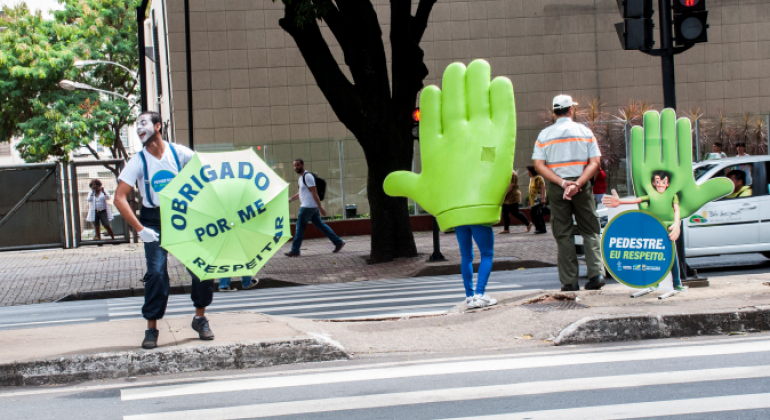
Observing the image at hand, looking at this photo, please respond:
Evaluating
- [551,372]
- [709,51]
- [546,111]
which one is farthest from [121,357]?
[709,51]

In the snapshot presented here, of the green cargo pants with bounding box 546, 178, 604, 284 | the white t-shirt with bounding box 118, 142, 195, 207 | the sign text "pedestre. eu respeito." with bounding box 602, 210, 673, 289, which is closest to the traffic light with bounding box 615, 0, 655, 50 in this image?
the green cargo pants with bounding box 546, 178, 604, 284

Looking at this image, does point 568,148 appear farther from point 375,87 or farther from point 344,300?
Result: point 375,87

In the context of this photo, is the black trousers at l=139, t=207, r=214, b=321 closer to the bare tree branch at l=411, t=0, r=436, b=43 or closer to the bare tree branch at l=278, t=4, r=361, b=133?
the bare tree branch at l=278, t=4, r=361, b=133

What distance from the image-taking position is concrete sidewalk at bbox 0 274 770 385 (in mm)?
5734

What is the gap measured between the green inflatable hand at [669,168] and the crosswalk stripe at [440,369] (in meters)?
1.76

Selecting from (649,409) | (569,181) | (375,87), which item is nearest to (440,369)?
(649,409)

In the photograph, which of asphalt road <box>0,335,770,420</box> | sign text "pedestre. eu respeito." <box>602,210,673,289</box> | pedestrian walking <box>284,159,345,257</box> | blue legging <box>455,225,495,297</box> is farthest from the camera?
pedestrian walking <box>284,159,345,257</box>

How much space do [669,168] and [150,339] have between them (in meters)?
4.78

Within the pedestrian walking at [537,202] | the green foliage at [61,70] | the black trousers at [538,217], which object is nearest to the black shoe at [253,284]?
the pedestrian walking at [537,202]

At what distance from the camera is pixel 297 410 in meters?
4.59

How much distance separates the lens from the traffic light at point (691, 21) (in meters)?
8.09

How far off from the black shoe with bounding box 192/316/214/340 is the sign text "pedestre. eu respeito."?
355cm

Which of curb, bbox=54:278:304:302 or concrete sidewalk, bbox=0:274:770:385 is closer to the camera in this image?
concrete sidewalk, bbox=0:274:770:385

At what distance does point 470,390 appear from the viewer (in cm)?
489
